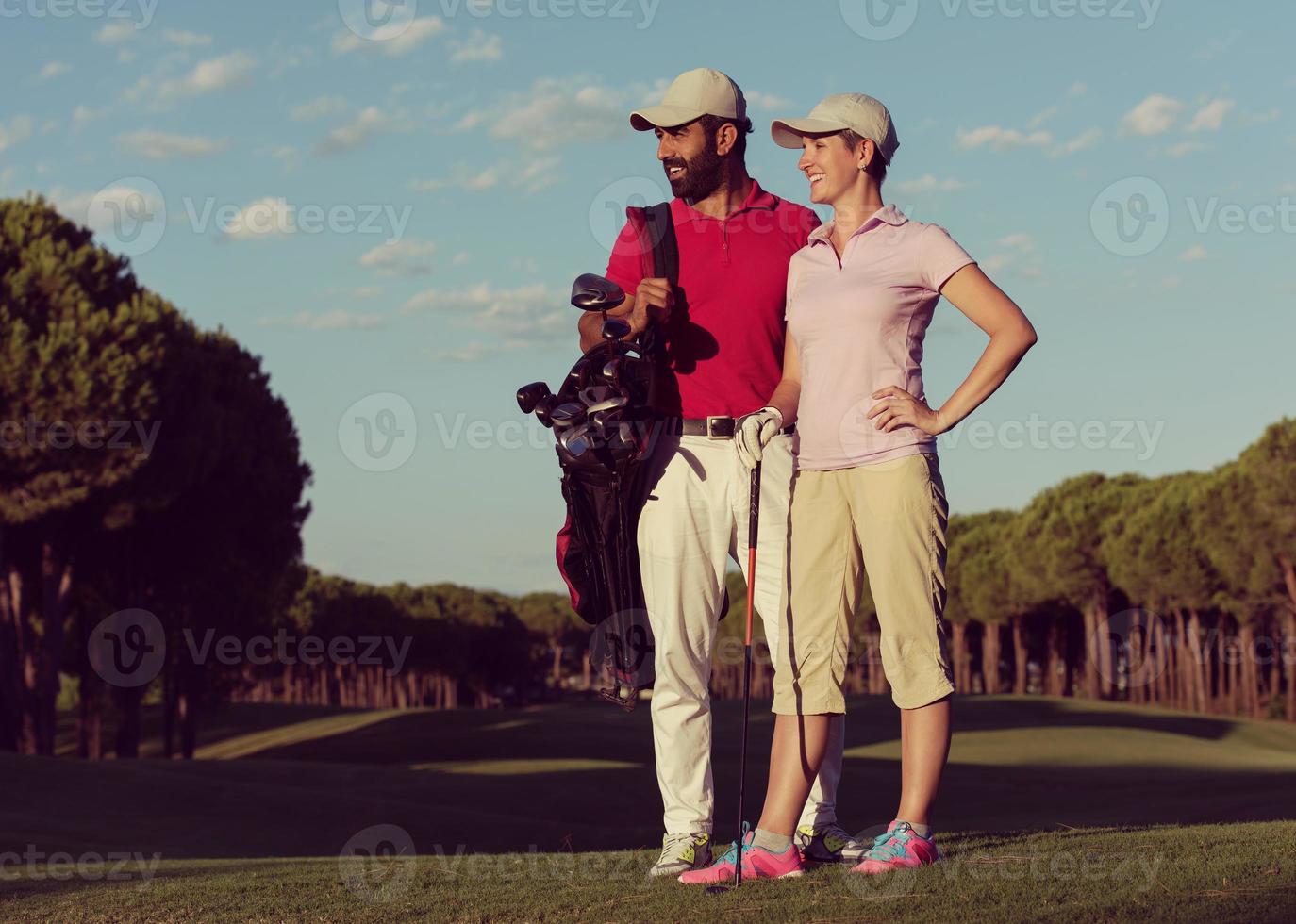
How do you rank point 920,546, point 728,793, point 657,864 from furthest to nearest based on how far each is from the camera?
point 728,793 < point 657,864 < point 920,546

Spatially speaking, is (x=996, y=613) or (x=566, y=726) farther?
(x=996, y=613)

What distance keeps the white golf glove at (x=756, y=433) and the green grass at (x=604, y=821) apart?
1.75 meters

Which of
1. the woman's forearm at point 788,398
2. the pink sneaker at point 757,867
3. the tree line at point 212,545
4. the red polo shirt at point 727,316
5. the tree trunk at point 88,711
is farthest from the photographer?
the tree trunk at point 88,711

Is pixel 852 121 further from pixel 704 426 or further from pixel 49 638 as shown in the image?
pixel 49 638

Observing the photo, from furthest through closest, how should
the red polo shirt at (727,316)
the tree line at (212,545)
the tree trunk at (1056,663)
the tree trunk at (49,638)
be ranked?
the tree trunk at (1056,663) < the tree trunk at (49,638) < the tree line at (212,545) < the red polo shirt at (727,316)

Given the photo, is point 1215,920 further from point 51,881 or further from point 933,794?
point 51,881

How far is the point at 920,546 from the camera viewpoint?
19.2 ft

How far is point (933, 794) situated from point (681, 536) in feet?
5.32

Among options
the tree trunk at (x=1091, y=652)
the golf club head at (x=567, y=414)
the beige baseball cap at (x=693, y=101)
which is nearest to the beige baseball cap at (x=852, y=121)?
the beige baseball cap at (x=693, y=101)

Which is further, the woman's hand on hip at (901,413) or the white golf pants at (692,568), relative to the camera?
the white golf pants at (692,568)

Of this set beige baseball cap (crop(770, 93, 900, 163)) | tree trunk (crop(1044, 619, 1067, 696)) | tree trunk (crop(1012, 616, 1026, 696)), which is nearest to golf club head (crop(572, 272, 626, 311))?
beige baseball cap (crop(770, 93, 900, 163))

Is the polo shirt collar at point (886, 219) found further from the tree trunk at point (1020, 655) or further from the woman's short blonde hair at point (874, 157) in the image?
the tree trunk at point (1020, 655)

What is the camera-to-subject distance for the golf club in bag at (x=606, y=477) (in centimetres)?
662

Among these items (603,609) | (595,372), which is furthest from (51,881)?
(595,372)
